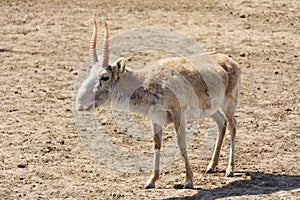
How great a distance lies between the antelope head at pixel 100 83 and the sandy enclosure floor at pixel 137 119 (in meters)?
1.23

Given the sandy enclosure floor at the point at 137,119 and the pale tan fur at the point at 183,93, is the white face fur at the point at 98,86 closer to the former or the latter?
the pale tan fur at the point at 183,93

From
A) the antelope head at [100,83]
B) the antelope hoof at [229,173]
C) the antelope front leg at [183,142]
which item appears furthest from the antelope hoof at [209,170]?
the antelope head at [100,83]

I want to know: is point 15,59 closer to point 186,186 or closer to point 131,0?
point 131,0

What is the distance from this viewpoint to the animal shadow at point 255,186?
10125 millimetres

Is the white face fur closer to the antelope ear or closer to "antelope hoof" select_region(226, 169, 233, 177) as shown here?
the antelope ear

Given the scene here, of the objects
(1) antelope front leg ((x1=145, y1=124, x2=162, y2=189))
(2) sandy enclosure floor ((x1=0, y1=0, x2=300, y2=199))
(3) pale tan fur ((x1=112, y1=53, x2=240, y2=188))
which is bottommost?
(2) sandy enclosure floor ((x1=0, y1=0, x2=300, y2=199))

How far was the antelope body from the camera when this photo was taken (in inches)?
390

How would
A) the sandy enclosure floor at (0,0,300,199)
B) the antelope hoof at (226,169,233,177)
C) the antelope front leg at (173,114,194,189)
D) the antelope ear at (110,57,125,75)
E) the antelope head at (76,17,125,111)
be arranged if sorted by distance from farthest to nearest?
the antelope hoof at (226,169,233,177) < the sandy enclosure floor at (0,0,300,199) < the antelope front leg at (173,114,194,189) < the antelope ear at (110,57,125,75) < the antelope head at (76,17,125,111)

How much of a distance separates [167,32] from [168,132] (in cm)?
687

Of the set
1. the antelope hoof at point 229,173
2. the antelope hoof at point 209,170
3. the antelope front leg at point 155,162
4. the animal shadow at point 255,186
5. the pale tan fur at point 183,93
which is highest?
the pale tan fur at point 183,93

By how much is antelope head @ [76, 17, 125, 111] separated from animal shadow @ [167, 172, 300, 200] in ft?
5.15

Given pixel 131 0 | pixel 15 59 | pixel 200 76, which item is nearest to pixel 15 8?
pixel 131 0

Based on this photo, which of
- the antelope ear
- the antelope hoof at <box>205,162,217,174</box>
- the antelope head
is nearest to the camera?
the antelope head

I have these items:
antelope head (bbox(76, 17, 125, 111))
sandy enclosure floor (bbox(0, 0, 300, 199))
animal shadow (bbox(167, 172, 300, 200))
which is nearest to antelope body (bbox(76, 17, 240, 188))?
antelope head (bbox(76, 17, 125, 111))
